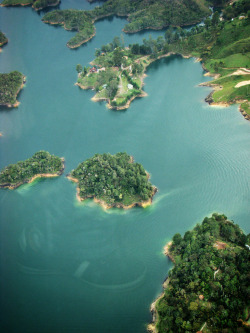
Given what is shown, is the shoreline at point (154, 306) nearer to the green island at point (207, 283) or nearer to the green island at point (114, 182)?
the green island at point (207, 283)

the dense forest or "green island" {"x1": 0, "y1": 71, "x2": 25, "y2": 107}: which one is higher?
the dense forest

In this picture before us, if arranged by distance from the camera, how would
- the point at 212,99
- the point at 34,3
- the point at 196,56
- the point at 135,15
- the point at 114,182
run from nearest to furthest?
the point at 114,182 < the point at 212,99 < the point at 196,56 < the point at 135,15 < the point at 34,3

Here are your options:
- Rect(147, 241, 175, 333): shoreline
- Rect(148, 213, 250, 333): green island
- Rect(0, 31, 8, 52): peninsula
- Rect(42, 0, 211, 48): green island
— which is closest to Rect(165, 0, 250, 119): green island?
Rect(42, 0, 211, 48): green island

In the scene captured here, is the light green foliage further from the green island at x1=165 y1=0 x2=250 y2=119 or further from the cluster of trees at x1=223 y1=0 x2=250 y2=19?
the cluster of trees at x1=223 y1=0 x2=250 y2=19

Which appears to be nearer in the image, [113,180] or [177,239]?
[177,239]

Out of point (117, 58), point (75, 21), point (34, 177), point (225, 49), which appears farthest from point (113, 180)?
point (75, 21)

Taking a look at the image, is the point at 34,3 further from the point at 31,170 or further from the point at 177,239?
the point at 177,239

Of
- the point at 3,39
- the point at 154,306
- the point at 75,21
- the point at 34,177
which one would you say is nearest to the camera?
the point at 154,306
